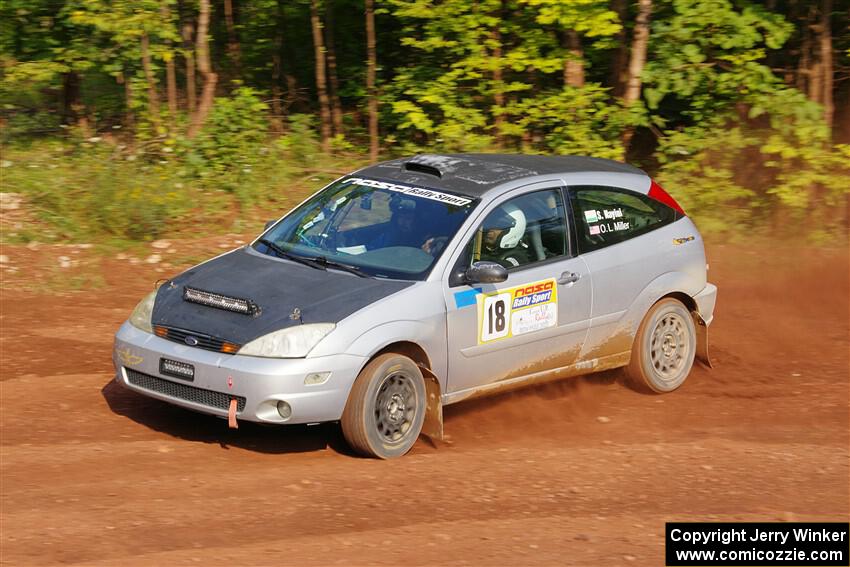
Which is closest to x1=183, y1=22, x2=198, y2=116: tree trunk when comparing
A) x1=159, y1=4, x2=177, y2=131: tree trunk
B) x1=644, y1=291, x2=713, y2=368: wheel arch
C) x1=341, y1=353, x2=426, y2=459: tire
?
x1=159, y1=4, x2=177, y2=131: tree trunk

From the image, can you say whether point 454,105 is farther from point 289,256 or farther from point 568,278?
point 289,256

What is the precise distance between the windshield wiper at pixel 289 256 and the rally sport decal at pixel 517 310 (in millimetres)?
1061

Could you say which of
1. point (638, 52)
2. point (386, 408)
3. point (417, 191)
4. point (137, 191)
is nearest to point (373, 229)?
point (417, 191)

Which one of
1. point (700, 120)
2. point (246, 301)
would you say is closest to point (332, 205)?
point (246, 301)

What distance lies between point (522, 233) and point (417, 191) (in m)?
0.76

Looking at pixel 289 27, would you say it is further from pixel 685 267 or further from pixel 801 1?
pixel 685 267

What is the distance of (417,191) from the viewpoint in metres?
7.70

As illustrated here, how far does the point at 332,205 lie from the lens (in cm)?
793

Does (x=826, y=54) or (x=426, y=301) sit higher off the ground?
(x=826, y=54)

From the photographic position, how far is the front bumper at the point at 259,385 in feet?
20.9

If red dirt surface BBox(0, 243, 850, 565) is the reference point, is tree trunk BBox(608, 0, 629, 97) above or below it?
above

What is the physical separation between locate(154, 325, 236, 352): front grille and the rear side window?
2.71 meters

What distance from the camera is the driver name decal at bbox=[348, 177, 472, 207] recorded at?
7.50 metres

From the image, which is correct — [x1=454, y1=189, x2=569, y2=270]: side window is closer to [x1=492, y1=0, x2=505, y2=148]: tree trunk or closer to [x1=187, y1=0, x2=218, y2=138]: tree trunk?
[x1=492, y1=0, x2=505, y2=148]: tree trunk
